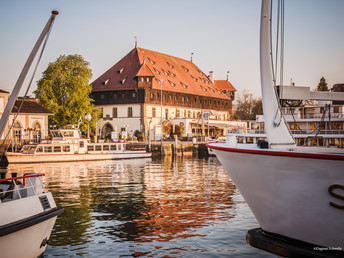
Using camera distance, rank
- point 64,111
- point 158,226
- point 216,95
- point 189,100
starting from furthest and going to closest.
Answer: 1. point 216,95
2. point 189,100
3. point 64,111
4. point 158,226

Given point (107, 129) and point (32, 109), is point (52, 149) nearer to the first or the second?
point (32, 109)

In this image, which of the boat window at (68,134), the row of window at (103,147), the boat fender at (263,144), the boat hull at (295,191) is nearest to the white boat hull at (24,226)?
the boat hull at (295,191)

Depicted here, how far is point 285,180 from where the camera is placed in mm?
9266

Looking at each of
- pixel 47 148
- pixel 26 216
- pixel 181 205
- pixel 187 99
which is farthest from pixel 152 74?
pixel 26 216

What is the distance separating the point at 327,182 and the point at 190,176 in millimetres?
24884

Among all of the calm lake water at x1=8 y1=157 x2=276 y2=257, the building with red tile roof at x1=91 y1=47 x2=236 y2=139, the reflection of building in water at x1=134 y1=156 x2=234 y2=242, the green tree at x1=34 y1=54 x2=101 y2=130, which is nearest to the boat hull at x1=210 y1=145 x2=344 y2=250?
the calm lake water at x1=8 y1=157 x2=276 y2=257

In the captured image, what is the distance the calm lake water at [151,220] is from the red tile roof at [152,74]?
171ft

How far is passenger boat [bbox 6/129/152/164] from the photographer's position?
49375 millimetres

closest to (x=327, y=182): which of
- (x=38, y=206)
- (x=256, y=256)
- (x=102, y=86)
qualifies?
(x=256, y=256)

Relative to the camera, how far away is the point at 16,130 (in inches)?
2274

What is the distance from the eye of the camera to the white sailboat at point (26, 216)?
32.1 feet

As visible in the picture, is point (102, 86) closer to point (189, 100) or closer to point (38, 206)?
point (189, 100)

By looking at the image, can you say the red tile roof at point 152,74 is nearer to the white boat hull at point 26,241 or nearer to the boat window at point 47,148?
the boat window at point 47,148

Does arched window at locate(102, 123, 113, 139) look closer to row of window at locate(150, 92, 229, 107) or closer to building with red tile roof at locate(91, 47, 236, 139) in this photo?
building with red tile roof at locate(91, 47, 236, 139)
